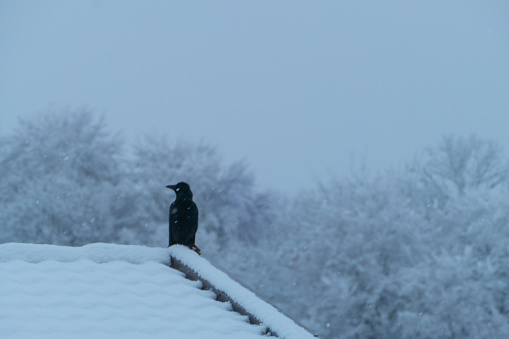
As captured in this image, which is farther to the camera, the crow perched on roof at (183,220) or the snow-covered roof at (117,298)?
the crow perched on roof at (183,220)

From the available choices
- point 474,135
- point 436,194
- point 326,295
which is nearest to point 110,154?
point 326,295

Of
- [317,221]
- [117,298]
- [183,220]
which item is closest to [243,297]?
[117,298]

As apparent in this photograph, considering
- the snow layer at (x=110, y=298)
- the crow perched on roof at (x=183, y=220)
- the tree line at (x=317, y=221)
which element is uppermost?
the tree line at (x=317, y=221)

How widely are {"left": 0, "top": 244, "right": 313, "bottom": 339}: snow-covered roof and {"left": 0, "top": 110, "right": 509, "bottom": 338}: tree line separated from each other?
42.3 ft

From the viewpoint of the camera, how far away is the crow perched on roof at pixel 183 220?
5.83 meters

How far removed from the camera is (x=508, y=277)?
17.8 m

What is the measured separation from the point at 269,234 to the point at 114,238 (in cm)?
987

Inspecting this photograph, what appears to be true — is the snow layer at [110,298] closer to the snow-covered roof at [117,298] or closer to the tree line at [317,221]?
the snow-covered roof at [117,298]

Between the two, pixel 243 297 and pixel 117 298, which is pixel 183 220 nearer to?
pixel 243 297

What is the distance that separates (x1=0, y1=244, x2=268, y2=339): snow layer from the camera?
3.83m

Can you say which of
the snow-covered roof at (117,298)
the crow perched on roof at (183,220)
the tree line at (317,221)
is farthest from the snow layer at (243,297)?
the tree line at (317,221)

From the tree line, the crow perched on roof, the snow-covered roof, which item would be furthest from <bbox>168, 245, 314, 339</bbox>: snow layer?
the tree line

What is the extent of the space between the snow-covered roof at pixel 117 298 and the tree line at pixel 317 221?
12897 millimetres

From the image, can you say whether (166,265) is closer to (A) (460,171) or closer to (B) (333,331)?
(B) (333,331)
